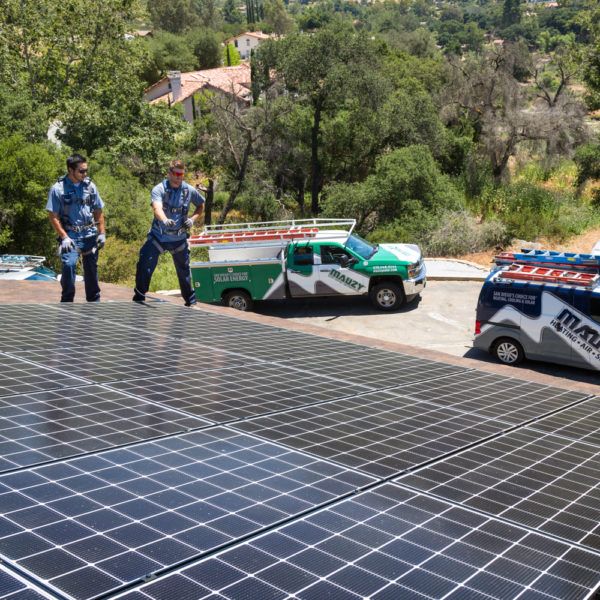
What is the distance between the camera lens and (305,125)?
39188 millimetres

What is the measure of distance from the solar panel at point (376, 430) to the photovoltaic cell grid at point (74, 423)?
1.86ft

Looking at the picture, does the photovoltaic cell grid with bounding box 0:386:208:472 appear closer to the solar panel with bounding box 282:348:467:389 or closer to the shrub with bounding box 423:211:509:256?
the solar panel with bounding box 282:348:467:389

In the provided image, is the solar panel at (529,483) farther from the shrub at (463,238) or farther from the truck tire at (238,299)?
the shrub at (463,238)

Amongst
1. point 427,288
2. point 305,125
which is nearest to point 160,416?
point 427,288

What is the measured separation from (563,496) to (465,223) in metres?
24.9

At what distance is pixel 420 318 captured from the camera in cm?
1892

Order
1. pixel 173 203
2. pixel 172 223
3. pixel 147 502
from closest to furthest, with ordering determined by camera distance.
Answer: pixel 147 502 → pixel 172 223 → pixel 173 203

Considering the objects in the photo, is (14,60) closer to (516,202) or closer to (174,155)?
(174,155)

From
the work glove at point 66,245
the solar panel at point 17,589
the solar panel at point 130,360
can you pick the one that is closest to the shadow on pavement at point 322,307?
the work glove at point 66,245

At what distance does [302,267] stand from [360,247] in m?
1.58

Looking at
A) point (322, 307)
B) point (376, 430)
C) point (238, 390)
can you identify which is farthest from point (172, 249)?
point (322, 307)

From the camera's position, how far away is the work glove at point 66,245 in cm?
938

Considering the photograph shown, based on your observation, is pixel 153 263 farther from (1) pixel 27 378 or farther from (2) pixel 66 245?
(1) pixel 27 378

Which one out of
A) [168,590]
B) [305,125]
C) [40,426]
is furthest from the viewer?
[305,125]
